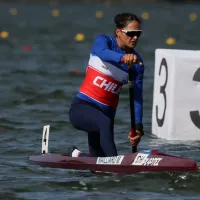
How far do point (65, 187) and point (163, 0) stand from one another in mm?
61104

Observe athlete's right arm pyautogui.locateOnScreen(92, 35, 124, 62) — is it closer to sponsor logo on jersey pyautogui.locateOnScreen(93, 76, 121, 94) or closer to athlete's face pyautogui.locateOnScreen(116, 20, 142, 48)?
athlete's face pyautogui.locateOnScreen(116, 20, 142, 48)

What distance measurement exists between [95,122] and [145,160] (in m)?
0.68

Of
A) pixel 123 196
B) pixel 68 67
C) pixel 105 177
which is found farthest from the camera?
pixel 68 67

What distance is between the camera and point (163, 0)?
230 feet

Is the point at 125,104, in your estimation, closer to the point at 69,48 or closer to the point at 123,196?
the point at 123,196

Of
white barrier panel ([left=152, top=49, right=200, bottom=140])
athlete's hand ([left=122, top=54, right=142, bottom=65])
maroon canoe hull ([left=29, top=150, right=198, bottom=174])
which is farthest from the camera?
white barrier panel ([left=152, top=49, right=200, bottom=140])

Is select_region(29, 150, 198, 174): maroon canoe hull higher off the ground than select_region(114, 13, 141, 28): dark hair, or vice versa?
select_region(114, 13, 141, 28): dark hair

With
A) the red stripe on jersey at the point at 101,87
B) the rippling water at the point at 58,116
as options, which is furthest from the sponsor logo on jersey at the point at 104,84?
the rippling water at the point at 58,116

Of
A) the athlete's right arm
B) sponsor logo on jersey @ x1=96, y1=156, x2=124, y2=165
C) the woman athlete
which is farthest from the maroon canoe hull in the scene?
the athlete's right arm

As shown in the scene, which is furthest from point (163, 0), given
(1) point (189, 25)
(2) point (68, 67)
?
(2) point (68, 67)

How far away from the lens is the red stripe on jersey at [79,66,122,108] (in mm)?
10031

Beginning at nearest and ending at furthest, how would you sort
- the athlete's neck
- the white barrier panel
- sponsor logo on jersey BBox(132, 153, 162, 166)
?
sponsor logo on jersey BBox(132, 153, 162, 166)
the athlete's neck
the white barrier panel

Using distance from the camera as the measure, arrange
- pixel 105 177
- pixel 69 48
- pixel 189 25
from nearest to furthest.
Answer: pixel 105 177
pixel 69 48
pixel 189 25

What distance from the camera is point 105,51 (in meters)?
9.66
